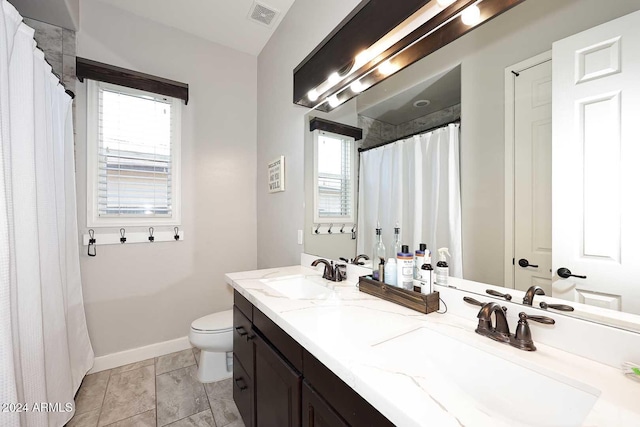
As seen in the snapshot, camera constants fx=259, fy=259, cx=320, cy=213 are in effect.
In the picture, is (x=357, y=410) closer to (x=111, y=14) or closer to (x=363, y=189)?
(x=363, y=189)

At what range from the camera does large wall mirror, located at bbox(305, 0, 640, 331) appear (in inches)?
26.2

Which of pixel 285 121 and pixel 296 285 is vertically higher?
pixel 285 121

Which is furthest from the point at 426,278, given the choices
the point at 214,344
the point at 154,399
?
the point at 154,399

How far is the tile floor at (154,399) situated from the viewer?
1530 millimetres

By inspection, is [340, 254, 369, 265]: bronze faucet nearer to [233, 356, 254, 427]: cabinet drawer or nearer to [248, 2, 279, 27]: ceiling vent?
[233, 356, 254, 427]: cabinet drawer

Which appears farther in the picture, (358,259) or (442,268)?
(358,259)

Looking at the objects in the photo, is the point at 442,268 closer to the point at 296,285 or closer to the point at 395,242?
the point at 395,242

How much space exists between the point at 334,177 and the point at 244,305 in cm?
94

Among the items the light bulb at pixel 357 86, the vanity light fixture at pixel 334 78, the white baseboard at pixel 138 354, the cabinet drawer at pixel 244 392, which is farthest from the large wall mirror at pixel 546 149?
the white baseboard at pixel 138 354

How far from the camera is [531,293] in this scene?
79cm

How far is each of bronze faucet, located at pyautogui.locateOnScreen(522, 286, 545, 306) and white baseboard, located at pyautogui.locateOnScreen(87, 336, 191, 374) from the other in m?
2.57

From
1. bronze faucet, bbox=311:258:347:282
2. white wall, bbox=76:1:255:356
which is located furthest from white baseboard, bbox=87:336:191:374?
bronze faucet, bbox=311:258:347:282

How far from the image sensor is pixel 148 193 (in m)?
2.21

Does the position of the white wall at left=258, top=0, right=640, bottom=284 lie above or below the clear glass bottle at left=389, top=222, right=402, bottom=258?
above
